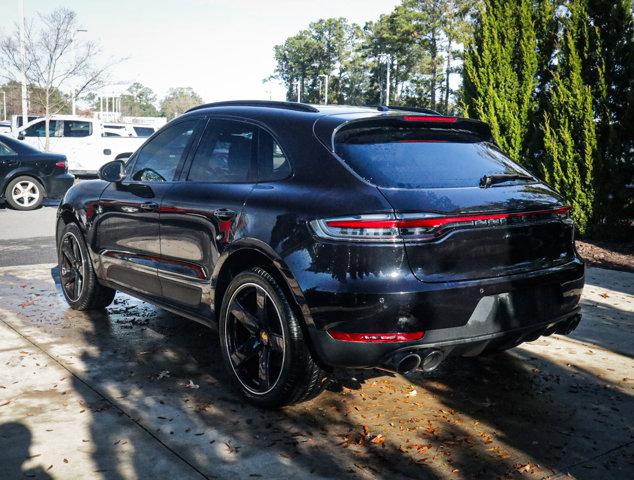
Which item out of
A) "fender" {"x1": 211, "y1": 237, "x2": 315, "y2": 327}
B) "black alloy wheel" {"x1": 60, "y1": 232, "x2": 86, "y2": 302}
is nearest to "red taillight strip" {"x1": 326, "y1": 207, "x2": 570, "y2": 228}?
"fender" {"x1": 211, "y1": 237, "x2": 315, "y2": 327}

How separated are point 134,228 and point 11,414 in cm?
169

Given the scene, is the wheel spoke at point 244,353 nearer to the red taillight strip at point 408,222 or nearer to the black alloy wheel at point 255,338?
the black alloy wheel at point 255,338

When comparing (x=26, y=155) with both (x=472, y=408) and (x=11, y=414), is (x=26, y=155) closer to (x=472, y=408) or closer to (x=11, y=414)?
(x=11, y=414)

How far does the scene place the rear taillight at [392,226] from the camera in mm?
3334

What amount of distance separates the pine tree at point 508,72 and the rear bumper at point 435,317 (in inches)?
352

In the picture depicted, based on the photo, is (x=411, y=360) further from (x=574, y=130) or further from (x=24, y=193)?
(x=24, y=193)

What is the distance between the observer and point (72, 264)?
612 cm

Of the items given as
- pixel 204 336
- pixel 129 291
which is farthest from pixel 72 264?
pixel 204 336

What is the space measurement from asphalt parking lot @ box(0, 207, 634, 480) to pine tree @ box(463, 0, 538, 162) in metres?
7.15

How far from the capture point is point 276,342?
382cm

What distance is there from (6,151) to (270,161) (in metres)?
11.8

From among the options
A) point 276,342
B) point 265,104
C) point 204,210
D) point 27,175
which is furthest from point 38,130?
point 276,342

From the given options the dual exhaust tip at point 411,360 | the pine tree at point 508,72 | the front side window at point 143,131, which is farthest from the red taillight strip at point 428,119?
the front side window at point 143,131

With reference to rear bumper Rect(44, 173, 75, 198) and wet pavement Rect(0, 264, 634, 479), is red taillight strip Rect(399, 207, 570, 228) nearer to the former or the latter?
wet pavement Rect(0, 264, 634, 479)
